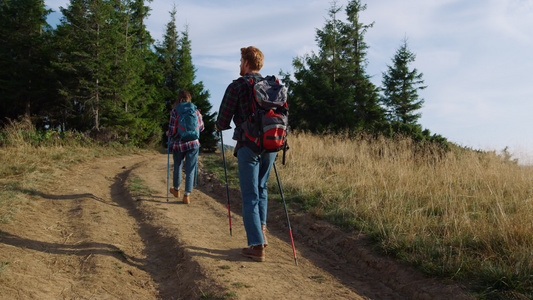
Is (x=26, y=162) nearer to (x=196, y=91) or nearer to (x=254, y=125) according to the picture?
(x=254, y=125)

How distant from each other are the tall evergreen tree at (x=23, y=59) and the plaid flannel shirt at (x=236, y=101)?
24.7 metres

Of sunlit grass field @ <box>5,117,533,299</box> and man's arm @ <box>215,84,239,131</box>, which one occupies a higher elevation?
man's arm @ <box>215,84,239,131</box>

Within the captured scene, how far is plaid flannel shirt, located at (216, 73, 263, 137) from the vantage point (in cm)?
403

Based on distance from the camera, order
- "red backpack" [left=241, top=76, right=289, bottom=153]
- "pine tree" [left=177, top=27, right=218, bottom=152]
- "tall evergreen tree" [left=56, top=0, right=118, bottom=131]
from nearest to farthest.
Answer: "red backpack" [left=241, top=76, right=289, bottom=153]
"tall evergreen tree" [left=56, top=0, right=118, bottom=131]
"pine tree" [left=177, top=27, right=218, bottom=152]

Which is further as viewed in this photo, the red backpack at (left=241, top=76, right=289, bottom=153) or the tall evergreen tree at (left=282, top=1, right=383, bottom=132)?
the tall evergreen tree at (left=282, top=1, right=383, bottom=132)

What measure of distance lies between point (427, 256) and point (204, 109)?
110 ft

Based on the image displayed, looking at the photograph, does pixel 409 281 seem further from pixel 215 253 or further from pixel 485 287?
pixel 215 253

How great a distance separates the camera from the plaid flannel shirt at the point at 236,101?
4.03 m

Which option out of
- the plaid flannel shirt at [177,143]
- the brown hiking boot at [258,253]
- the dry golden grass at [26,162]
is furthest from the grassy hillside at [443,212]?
the dry golden grass at [26,162]

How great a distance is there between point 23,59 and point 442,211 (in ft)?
94.2

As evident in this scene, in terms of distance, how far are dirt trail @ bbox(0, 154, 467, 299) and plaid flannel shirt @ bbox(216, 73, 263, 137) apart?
1.70 meters

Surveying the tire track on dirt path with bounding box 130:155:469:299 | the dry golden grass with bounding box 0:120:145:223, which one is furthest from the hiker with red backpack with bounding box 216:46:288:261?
the dry golden grass with bounding box 0:120:145:223

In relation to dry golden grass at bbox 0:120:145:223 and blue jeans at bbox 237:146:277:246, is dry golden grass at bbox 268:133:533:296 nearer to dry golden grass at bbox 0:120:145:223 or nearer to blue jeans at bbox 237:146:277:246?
blue jeans at bbox 237:146:277:246

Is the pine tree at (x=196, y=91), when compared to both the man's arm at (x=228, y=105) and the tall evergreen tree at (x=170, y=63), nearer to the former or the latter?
the tall evergreen tree at (x=170, y=63)
